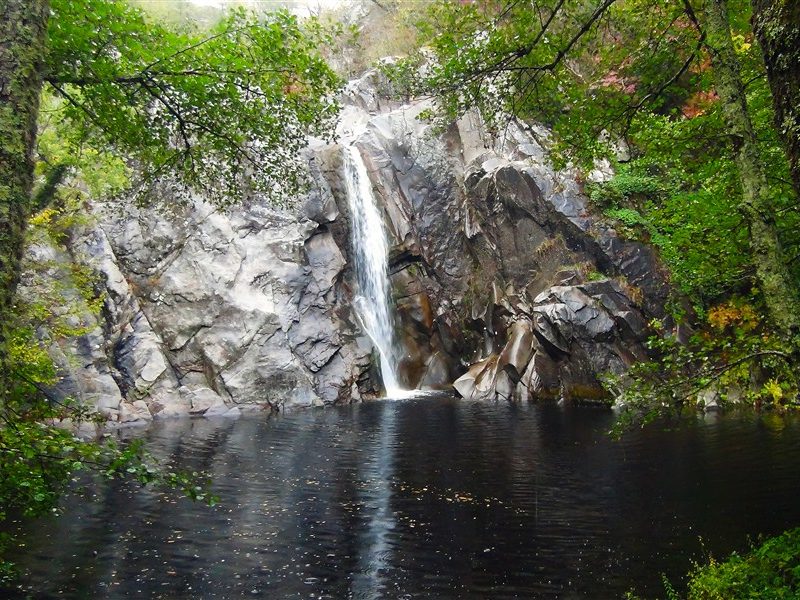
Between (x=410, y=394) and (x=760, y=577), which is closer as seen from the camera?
(x=760, y=577)

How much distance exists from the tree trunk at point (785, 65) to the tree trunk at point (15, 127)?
17.4 ft

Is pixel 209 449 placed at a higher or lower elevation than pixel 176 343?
lower

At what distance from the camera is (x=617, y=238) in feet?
107

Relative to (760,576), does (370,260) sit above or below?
above

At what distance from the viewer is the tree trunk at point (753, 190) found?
16.8 ft

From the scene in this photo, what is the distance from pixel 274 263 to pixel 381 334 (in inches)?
329

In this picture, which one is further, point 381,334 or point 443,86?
point 381,334

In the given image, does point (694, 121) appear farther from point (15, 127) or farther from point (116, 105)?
point (15, 127)

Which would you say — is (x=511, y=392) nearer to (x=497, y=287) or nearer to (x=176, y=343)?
(x=497, y=287)

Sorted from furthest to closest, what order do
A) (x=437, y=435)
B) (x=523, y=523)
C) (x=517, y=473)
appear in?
(x=437, y=435) → (x=517, y=473) → (x=523, y=523)

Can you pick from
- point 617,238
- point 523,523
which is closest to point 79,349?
point 523,523

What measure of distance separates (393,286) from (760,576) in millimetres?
33133

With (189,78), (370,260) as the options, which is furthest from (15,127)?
(370,260)

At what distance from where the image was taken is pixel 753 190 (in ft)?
17.5
